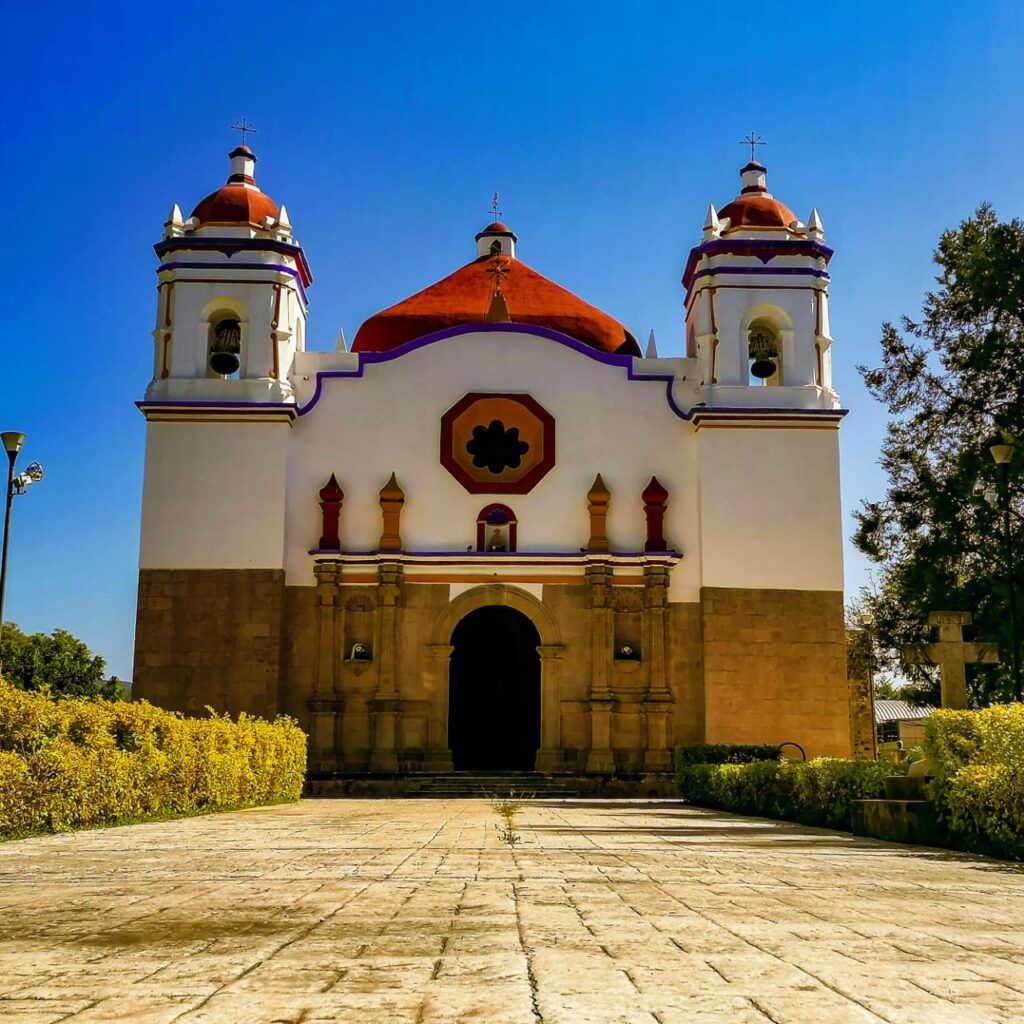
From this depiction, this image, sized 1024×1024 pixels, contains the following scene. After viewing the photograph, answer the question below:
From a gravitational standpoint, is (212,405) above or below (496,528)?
above

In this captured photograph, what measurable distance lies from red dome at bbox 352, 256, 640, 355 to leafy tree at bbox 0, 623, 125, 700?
1477cm

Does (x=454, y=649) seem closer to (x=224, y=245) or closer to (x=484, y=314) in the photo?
(x=484, y=314)

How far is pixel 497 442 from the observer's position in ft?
72.6

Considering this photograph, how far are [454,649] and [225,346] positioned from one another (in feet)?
23.1

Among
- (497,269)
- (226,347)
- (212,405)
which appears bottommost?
(212,405)

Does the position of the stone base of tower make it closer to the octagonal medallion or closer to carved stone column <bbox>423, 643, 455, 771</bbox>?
carved stone column <bbox>423, 643, 455, 771</bbox>

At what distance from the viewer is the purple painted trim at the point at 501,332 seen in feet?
73.2

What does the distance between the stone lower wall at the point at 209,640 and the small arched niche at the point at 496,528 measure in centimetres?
370

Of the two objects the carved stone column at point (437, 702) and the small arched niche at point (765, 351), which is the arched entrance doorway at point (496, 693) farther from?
the small arched niche at point (765, 351)

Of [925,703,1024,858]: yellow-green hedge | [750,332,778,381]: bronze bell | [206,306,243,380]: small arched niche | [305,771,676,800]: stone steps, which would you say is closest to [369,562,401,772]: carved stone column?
[305,771,676,800]: stone steps

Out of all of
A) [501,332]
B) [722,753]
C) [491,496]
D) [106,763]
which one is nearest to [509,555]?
[491,496]

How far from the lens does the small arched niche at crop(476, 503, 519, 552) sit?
21.8 meters

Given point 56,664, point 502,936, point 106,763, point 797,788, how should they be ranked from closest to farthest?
point 502,936, point 106,763, point 797,788, point 56,664

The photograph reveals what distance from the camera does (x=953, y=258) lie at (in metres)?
21.8
